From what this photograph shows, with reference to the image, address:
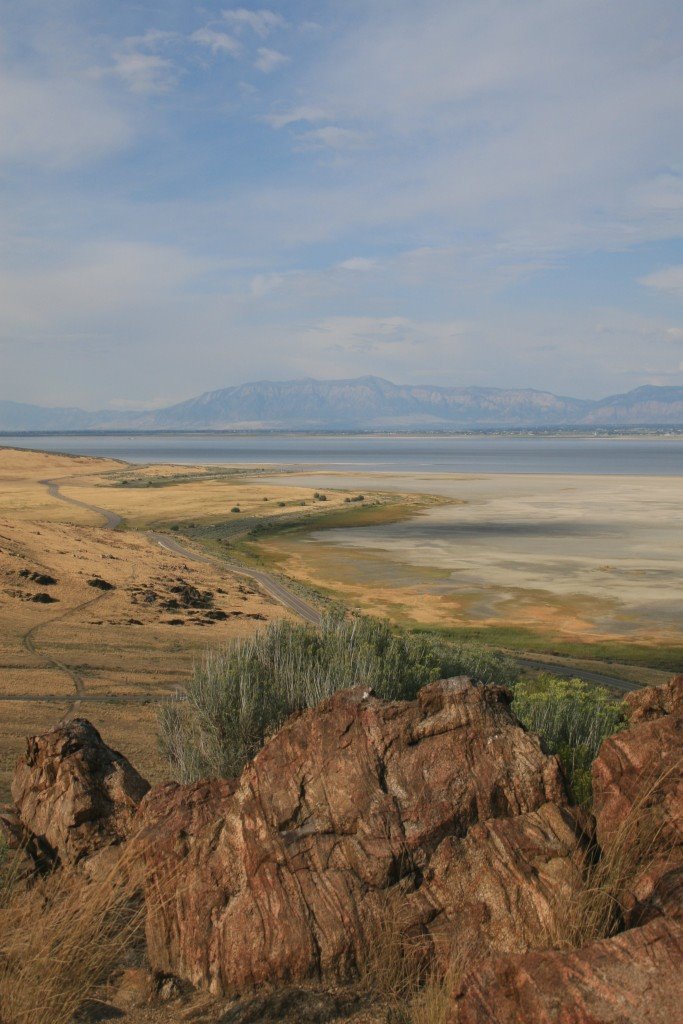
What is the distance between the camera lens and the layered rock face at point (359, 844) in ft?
18.4

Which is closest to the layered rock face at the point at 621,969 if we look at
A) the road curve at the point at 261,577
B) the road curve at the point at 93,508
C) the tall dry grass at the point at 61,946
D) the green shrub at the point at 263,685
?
the tall dry grass at the point at 61,946

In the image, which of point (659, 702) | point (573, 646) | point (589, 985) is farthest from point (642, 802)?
point (573, 646)

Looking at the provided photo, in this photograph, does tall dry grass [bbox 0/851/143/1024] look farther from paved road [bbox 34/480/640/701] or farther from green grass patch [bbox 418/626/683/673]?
green grass patch [bbox 418/626/683/673]

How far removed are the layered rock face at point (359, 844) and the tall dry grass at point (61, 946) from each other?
0.92 ft

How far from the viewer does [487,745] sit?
6.36 metres

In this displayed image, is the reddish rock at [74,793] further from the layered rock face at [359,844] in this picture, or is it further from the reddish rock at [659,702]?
the reddish rock at [659,702]

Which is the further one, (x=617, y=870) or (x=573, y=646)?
(x=573, y=646)

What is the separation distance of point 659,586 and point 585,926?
43.7 metres

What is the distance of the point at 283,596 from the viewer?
143ft

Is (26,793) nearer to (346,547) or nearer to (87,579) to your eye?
(87,579)

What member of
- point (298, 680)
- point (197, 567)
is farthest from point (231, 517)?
point (298, 680)

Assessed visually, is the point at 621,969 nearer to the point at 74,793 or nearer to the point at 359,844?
the point at 359,844

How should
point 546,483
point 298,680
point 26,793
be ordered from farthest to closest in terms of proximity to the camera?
point 546,483 → point 298,680 → point 26,793

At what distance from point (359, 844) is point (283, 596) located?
37.7 meters
